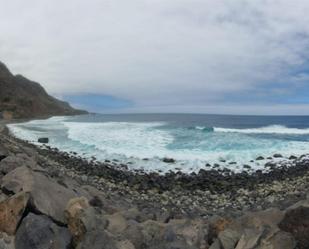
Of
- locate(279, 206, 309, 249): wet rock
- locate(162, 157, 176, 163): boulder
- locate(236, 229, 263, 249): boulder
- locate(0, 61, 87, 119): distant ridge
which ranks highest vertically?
locate(0, 61, 87, 119): distant ridge

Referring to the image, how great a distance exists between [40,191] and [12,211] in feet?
1.69

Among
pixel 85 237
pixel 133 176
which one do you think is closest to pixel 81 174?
pixel 133 176

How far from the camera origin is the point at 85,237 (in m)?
4.78

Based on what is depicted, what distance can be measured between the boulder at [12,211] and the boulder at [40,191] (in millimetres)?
108

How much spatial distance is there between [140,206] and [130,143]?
44.4ft

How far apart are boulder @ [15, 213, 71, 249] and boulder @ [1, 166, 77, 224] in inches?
8.0

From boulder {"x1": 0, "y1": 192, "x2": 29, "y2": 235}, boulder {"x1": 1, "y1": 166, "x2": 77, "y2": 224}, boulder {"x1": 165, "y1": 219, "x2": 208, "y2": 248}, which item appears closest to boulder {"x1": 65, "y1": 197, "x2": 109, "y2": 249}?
boulder {"x1": 1, "y1": 166, "x2": 77, "y2": 224}

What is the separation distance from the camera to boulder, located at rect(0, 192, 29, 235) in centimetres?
518

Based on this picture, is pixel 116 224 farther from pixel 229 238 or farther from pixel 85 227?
pixel 229 238

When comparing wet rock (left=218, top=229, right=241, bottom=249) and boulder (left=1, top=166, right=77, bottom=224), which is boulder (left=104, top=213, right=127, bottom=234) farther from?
A: wet rock (left=218, top=229, right=241, bottom=249)

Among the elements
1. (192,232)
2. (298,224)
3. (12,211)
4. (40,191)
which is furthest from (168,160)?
(298,224)

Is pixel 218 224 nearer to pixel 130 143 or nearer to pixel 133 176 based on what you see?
pixel 133 176

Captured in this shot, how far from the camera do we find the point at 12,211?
5.23 metres

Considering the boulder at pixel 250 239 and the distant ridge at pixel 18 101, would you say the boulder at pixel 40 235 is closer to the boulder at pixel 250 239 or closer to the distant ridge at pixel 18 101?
the boulder at pixel 250 239
